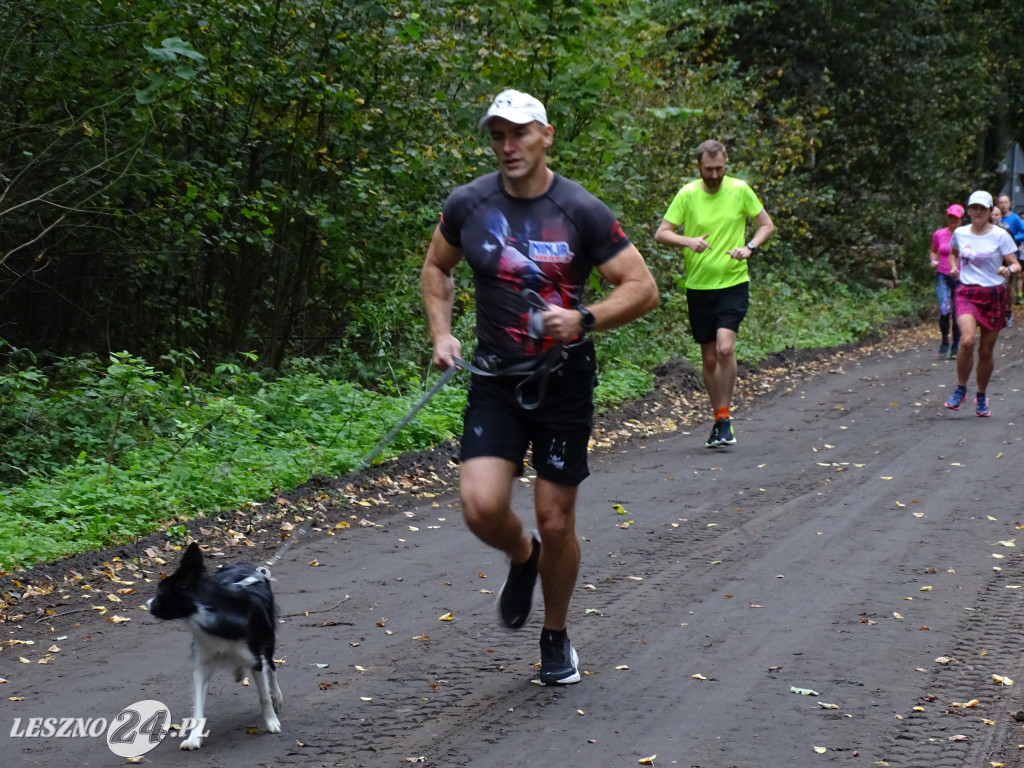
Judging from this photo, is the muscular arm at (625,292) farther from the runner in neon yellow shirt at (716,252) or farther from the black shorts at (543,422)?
the runner in neon yellow shirt at (716,252)

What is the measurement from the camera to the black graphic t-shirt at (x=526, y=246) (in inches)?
180

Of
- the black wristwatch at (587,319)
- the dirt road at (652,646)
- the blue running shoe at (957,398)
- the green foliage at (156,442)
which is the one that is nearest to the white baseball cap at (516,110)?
the black wristwatch at (587,319)

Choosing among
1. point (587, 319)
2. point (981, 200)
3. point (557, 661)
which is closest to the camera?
point (587, 319)

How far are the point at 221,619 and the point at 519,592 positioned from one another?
131cm

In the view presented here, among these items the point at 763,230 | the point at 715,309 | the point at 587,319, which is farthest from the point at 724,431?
the point at 587,319

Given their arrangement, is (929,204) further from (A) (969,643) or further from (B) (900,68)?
(A) (969,643)

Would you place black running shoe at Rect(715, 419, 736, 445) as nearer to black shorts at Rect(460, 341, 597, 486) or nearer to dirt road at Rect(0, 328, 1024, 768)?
dirt road at Rect(0, 328, 1024, 768)

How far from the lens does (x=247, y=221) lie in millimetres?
12086

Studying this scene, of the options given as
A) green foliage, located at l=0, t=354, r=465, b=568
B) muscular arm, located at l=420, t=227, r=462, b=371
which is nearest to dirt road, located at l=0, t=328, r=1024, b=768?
green foliage, located at l=0, t=354, r=465, b=568

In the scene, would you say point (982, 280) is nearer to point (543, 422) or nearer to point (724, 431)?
point (724, 431)

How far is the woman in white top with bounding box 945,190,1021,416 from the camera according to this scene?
1139 centimetres

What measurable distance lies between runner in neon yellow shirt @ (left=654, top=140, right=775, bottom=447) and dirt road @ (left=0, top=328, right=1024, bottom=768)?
4.35 feet

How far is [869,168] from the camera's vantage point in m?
25.9

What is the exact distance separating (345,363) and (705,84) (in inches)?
453
